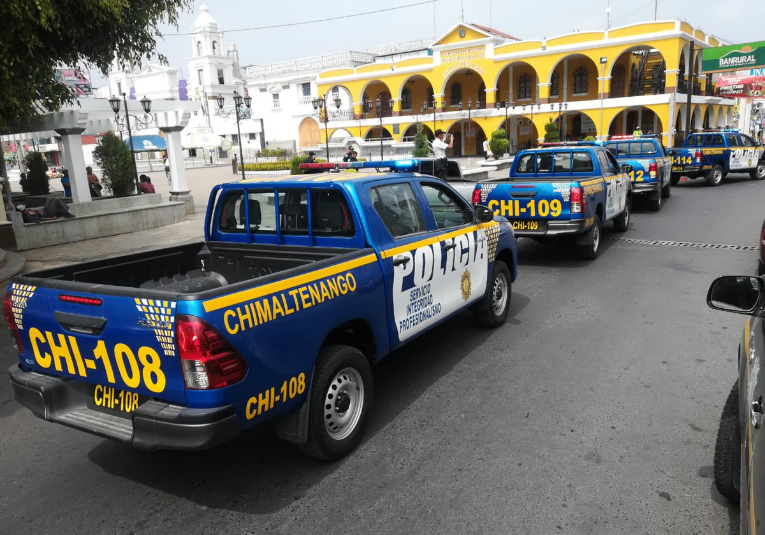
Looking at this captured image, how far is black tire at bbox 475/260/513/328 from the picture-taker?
20.3ft

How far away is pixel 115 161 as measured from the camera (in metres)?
19.7

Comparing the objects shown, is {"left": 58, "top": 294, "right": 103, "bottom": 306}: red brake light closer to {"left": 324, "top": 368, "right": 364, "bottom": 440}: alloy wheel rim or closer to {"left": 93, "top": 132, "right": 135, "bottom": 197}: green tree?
{"left": 324, "top": 368, "right": 364, "bottom": 440}: alloy wheel rim

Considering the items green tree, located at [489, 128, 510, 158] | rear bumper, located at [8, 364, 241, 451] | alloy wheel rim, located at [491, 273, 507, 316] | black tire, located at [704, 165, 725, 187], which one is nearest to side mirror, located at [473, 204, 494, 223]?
alloy wheel rim, located at [491, 273, 507, 316]

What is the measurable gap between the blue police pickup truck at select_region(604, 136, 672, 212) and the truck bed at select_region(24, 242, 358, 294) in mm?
12980

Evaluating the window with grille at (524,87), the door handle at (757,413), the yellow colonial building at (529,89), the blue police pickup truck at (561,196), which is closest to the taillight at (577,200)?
the blue police pickup truck at (561,196)

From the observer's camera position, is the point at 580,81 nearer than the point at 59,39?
No

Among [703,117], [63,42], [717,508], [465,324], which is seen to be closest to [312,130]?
[703,117]

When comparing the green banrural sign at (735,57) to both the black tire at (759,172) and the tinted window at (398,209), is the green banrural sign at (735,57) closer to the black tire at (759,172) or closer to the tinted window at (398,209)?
the black tire at (759,172)

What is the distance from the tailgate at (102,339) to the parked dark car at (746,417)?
253 cm

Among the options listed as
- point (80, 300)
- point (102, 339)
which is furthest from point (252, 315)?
point (80, 300)

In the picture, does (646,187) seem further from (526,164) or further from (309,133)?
(309,133)

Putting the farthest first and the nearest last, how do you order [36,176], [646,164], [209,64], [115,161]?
[209,64] < [36,176] < [115,161] < [646,164]

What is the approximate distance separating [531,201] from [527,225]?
1.32 feet

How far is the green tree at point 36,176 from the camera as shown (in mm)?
22000
